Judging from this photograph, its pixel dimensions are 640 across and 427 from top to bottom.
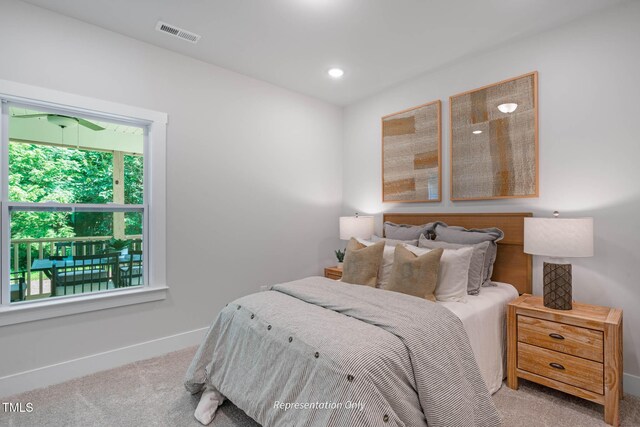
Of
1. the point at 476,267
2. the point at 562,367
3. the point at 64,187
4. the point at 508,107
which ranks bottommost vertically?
the point at 562,367

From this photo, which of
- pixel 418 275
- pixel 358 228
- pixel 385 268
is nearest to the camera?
pixel 418 275

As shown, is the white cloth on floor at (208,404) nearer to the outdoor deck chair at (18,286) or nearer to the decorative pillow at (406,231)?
the outdoor deck chair at (18,286)

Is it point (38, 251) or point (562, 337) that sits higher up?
point (38, 251)

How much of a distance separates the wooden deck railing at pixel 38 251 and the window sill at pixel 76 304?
14cm

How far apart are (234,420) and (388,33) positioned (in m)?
3.02

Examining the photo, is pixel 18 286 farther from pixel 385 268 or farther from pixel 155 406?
pixel 385 268

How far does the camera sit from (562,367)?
2088mm

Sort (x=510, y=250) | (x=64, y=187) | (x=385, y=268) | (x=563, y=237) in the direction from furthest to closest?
(x=510, y=250) → (x=385, y=268) → (x=64, y=187) → (x=563, y=237)

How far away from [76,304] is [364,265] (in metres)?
2.26

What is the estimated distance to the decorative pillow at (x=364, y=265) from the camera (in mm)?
2592

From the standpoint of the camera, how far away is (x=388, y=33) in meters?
2.63

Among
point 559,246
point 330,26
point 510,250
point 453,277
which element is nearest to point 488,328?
point 453,277

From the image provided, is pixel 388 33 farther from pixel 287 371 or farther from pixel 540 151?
pixel 287 371

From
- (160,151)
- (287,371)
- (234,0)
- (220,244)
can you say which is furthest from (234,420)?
(234,0)
